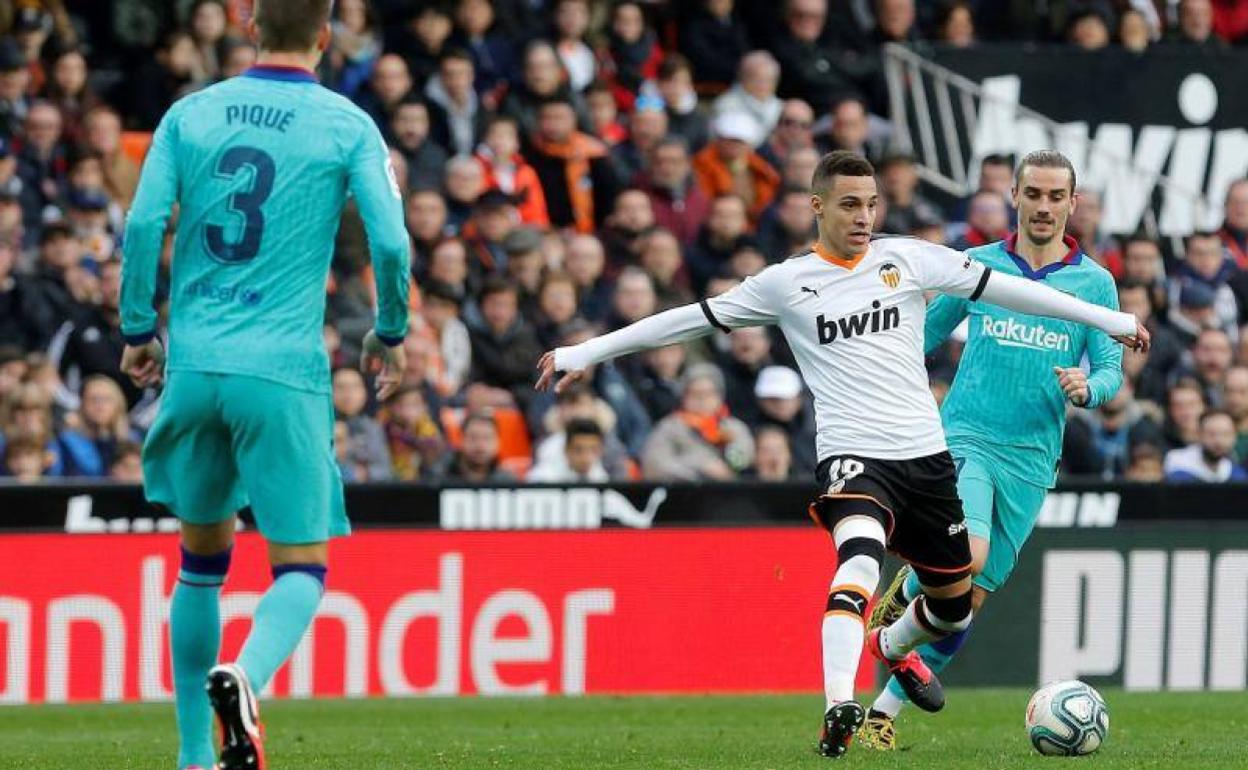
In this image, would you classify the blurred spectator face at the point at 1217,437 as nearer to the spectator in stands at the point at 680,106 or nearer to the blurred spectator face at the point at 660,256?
the blurred spectator face at the point at 660,256

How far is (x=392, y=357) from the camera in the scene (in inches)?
308

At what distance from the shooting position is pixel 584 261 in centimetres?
1822

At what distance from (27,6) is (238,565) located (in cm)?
640

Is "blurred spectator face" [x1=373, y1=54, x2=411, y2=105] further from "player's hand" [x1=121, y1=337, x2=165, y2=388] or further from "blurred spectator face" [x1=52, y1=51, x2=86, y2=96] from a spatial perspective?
"player's hand" [x1=121, y1=337, x2=165, y2=388]

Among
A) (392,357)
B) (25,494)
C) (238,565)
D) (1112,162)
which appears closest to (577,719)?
(238,565)

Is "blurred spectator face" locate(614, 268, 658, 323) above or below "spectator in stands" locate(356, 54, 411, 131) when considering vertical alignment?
below

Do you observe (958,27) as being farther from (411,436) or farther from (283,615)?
(283,615)

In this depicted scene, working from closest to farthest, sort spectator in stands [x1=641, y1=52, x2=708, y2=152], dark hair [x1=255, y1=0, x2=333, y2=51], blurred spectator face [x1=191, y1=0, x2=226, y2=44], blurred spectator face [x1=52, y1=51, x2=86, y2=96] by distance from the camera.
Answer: dark hair [x1=255, y1=0, x2=333, y2=51] < blurred spectator face [x1=52, y1=51, x2=86, y2=96] < blurred spectator face [x1=191, y1=0, x2=226, y2=44] < spectator in stands [x1=641, y1=52, x2=708, y2=152]

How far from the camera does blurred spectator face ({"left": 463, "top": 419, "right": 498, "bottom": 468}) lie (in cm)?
1603

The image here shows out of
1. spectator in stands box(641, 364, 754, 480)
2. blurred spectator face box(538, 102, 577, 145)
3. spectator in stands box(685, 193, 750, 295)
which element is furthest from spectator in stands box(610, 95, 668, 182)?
spectator in stands box(641, 364, 754, 480)

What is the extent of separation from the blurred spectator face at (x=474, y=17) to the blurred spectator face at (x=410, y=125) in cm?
139

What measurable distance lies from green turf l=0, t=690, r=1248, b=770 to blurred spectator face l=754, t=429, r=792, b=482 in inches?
85.7

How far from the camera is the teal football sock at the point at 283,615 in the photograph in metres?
7.56

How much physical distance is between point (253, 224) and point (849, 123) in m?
13.2
